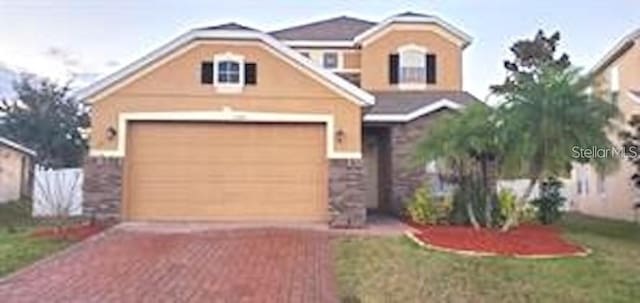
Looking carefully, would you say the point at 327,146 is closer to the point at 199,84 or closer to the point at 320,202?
the point at 320,202

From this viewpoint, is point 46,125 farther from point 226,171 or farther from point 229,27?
point 226,171

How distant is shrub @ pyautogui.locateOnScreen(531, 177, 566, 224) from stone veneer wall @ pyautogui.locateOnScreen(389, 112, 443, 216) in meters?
3.39

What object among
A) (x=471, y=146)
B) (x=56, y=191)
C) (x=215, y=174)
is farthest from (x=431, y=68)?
(x=56, y=191)

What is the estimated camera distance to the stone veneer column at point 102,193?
64.2 feet

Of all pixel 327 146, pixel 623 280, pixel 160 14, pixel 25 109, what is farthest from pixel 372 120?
pixel 25 109

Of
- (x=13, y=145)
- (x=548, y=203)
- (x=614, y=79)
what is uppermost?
(x=614, y=79)

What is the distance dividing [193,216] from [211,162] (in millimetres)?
1486

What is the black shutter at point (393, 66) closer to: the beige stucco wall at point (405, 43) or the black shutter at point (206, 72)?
the beige stucco wall at point (405, 43)

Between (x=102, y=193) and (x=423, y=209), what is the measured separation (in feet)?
27.7

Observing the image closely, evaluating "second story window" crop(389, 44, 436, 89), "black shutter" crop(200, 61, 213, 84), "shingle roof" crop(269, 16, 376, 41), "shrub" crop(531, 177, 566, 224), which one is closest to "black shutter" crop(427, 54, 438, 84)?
"second story window" crop(389, 44, 436, 89)

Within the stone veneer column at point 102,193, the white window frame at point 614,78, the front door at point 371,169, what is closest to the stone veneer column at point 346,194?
the stone veneer column at point 102,193

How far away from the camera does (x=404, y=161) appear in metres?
23.1

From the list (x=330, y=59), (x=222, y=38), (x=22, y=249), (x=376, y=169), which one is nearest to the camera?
(x=22, y=249)

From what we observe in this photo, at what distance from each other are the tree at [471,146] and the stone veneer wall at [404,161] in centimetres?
281
